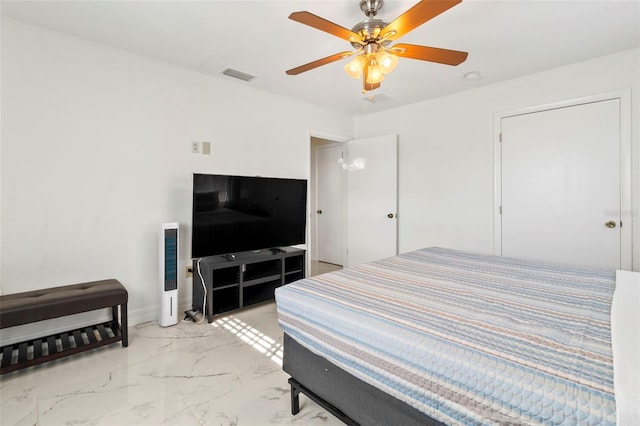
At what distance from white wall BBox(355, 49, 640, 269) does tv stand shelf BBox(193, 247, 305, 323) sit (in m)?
1.72

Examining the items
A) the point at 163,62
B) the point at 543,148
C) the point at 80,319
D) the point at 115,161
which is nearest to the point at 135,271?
the point at 80,319

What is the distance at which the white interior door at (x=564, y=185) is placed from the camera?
295 cm

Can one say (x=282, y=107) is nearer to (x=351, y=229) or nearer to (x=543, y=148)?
(x=351, y=229)

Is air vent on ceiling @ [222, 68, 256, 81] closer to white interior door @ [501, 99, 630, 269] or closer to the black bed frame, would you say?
the black bed frame

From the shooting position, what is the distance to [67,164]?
8.33 ft

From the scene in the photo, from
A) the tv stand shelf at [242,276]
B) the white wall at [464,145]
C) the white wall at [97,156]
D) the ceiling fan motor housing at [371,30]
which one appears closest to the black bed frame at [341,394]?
the tv stand shelf at [242,276]

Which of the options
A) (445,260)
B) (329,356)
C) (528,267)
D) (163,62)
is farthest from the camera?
(163,62)

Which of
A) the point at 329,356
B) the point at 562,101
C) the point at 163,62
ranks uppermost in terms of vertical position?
the point at 163,62

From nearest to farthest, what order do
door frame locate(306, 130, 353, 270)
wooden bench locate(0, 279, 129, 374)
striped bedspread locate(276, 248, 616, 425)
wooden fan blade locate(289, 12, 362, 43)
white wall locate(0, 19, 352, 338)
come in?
striped bedspread locate(276, 248, 616, 425)
wooden fan blade locate(289, 12, 362, 43)
wooden bench locate(0, 279, 129, 374)
white wall locate(0, 19, 352, 338)
door frame locate(306, 130, 353, 270)

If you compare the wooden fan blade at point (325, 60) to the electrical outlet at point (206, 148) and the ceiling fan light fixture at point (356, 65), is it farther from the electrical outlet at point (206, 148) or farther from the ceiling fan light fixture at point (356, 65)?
the electrical outlet at point (206, 148)

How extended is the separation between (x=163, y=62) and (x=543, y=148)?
3.95 metres

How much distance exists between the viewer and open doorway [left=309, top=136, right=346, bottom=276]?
5.33 meters

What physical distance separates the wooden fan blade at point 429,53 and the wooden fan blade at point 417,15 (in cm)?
12

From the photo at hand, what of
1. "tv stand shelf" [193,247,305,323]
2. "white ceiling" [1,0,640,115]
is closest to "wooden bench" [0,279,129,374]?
"tv stand shelf" [193,247,305,323]
